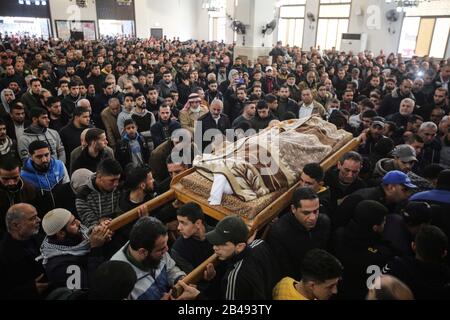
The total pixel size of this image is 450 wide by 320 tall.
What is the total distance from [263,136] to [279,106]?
246cm

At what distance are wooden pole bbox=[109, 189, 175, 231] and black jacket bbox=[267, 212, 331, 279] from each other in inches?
41.2

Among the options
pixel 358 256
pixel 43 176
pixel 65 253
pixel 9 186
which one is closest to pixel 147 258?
pixel 65 253

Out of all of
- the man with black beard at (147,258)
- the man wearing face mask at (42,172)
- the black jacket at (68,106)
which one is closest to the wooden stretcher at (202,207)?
the man with black beard at (147,258)

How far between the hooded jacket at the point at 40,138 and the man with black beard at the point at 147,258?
2.52 meters

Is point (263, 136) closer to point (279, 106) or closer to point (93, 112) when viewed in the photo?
point (279, 106)

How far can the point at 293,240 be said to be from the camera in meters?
2.35

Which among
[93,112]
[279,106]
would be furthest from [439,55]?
[93,112]

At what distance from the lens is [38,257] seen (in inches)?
87.6

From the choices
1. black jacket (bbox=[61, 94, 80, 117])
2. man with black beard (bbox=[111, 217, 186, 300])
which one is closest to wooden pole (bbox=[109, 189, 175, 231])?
man with black beard (bbox=[111, 217, 186, 300])

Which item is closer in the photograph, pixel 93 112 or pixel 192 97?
pixel 192 97

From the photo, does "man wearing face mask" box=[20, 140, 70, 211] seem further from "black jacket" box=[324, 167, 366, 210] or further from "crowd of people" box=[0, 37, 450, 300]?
"black jacket" box=[324, 167, 366, 210]

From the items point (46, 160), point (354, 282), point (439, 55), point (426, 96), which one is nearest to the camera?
point (354, 282)

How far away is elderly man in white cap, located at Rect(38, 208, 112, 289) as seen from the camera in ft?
6.95

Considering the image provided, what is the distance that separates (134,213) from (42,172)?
4.10 feet
